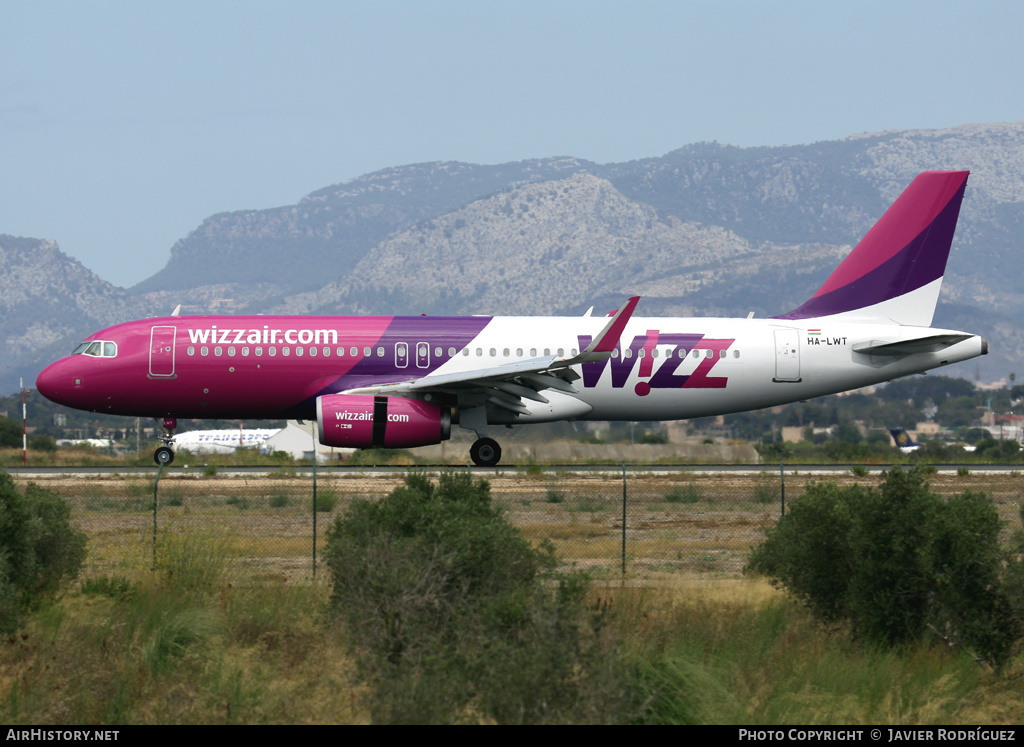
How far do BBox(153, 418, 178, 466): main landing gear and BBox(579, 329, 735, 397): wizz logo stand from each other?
10835 millimetres

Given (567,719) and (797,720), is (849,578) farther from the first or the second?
(567,719)

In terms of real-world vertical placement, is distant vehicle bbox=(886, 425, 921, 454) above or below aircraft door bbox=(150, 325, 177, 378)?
below

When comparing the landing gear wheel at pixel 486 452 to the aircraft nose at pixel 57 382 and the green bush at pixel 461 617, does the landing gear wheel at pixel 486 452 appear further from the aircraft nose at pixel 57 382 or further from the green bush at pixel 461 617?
the green bush at pixel 461 617

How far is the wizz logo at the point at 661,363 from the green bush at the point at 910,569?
15.9 meters

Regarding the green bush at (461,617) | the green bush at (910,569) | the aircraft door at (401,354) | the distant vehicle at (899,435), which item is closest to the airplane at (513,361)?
the aircraft door at (401,354)

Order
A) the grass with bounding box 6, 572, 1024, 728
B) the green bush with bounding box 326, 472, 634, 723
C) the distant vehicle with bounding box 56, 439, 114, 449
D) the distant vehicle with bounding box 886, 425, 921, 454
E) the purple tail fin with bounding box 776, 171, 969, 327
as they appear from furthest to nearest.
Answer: the distant vehicle with bounding box 886, 425, 921, 454
the distant vehicle with bounding box 56, 439, 114, 449
the purple tail fin with bounding box 776, 171, 969, 327
the grass with bounding box 6, 572, 1024, 728
the green bush with bounding box 326, 472, 634, 723

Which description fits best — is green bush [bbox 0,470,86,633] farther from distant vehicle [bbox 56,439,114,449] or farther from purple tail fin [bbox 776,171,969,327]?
distant vehicle [bbox 56,439,114,449]

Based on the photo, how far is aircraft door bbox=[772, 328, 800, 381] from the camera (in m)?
30.0

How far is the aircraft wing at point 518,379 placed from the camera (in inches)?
1031

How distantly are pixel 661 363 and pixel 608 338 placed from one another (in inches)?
131

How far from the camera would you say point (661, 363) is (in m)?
29.2

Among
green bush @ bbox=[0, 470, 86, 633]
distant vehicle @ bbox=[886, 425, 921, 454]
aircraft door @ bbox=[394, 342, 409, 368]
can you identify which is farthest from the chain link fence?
distant vehicle @ bbox=[886, 425, 921, 454]

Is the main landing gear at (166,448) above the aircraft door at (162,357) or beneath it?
beneath

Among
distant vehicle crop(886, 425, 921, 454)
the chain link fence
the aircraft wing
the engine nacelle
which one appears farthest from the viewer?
distant vehicle crop(886, 425, 921, 454)
